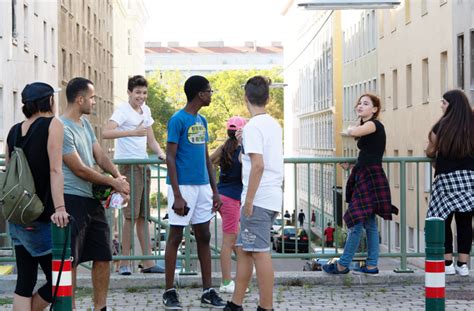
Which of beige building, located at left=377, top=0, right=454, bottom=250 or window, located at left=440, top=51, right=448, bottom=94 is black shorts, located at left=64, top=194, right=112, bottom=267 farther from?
window, located at left=440, top=51, right=448, bottom=94

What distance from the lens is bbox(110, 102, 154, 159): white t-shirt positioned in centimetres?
1170

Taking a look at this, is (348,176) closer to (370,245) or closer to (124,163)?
(370,245)

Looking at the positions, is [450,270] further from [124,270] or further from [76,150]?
[76,150]

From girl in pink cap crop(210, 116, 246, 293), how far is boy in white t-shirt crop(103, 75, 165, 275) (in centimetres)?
98

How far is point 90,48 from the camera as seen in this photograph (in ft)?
231

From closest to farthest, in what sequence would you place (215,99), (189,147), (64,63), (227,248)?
1. (189,147)
2. (227,248)
3. (64,63)
4. (215,99)

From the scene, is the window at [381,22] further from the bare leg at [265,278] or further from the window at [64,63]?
the bare leg at [265,278]

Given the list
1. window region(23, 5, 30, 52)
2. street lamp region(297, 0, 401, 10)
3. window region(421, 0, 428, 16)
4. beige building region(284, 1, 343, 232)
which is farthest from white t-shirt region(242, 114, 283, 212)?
beige building region(284, 1, 343, 232)

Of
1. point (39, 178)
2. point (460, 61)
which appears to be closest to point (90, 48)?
point (460, 61)

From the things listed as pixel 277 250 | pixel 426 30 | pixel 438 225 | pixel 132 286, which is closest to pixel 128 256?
pixel 132 286

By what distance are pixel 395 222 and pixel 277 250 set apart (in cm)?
135

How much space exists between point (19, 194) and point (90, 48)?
63372 mm

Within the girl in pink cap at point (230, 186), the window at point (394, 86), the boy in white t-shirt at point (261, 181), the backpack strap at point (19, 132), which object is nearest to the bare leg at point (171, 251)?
the girl in pink cap at point (230, 186)

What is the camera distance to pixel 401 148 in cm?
4912
